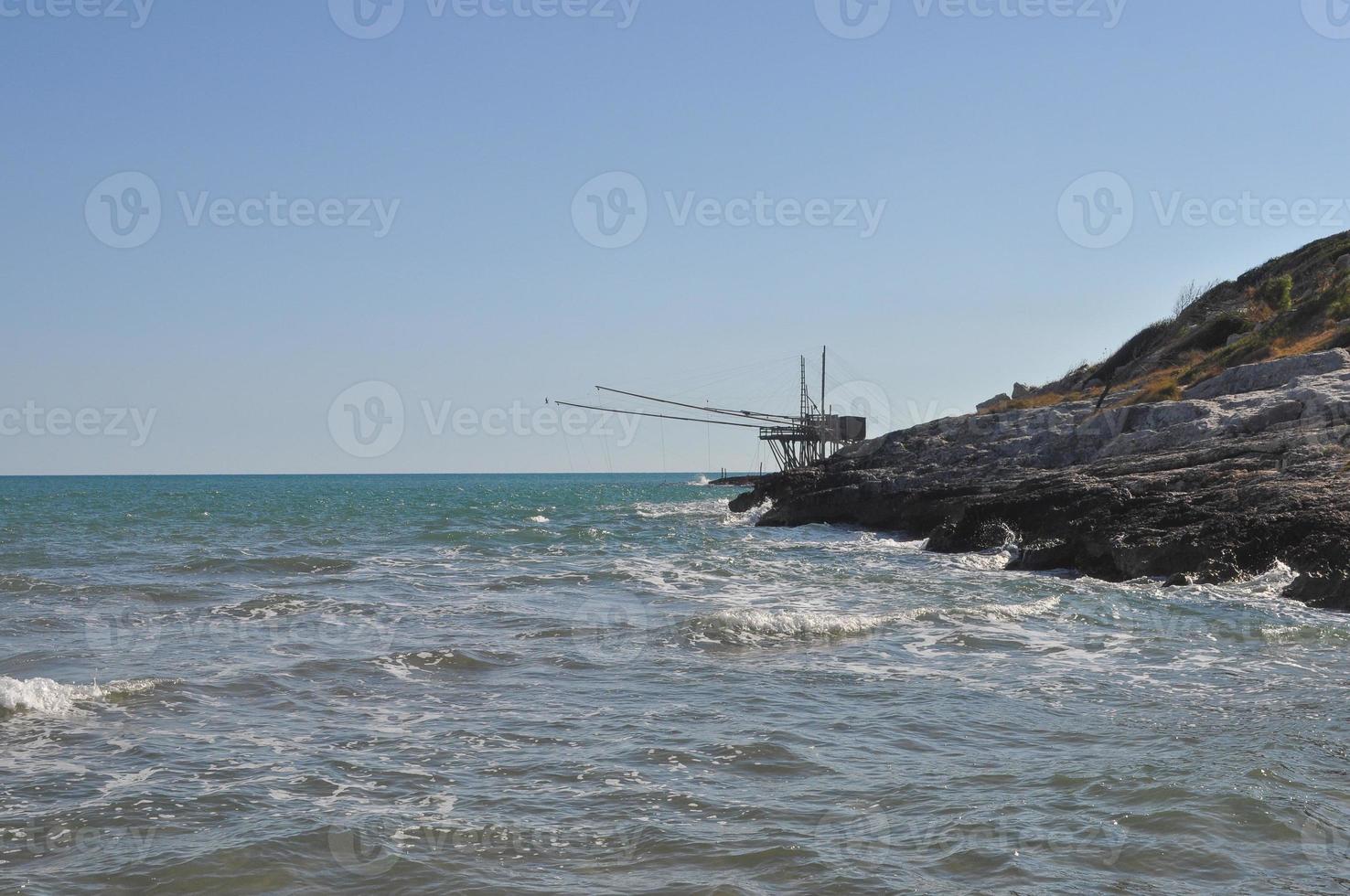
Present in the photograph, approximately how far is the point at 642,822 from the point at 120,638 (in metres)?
10.9

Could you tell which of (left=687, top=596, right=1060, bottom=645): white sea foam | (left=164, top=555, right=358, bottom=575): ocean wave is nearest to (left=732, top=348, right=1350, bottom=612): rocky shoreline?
(left=687, top=596, right=1060, bottom=645): white sea foam

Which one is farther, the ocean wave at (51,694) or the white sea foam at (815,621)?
the white sea foam at (815,621)

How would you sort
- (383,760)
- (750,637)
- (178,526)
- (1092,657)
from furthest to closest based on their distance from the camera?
(178,526) → (750,637) → (1092,657) → (383,760)

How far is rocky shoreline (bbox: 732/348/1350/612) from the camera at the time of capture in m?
18.6

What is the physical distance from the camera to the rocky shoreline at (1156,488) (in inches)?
733

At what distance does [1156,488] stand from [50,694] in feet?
66.5

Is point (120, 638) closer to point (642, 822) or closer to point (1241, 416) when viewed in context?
point (642, 822)

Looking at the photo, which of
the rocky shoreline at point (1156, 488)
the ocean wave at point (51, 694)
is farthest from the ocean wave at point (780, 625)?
the ocean wave at point (51, 694)

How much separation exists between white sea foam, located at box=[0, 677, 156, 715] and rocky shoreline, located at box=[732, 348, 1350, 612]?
50.7 ft

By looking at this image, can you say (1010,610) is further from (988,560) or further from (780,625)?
(988,560)

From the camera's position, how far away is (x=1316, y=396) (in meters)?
25.6

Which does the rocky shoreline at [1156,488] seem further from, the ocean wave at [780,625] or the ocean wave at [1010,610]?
the ocean wave at [780,625]

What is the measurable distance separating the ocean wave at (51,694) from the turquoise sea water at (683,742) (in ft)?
0.14

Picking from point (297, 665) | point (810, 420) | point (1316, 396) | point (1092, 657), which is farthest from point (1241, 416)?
point (810, 420)
